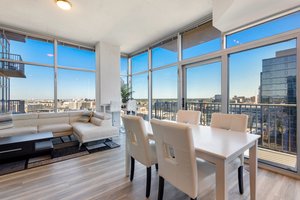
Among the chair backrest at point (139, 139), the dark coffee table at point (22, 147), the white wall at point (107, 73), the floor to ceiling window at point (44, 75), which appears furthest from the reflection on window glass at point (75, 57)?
the chair backrest at point (139, 139)

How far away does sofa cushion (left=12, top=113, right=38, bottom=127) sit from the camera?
11.5 feet

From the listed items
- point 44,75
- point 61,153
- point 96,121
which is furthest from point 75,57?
point 61,153

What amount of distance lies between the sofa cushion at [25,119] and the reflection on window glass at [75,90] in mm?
723

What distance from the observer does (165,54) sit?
4.34m

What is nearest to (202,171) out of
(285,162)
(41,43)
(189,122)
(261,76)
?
(189,122)

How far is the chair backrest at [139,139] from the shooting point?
1.66 metres

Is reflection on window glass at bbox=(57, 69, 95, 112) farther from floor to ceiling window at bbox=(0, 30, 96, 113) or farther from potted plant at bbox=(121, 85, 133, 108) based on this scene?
potted plant at bbox=(121, 85, 133, 108)

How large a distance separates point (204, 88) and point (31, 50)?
4574mm

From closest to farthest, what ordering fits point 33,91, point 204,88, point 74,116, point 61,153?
point 61,153
point 204,88
point 33,91
point 74,116

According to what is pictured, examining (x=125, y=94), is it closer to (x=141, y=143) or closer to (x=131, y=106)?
(x=131, y=106)

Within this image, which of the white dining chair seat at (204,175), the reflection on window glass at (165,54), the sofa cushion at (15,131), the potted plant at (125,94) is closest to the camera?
the white dining chair seat at (204,175)

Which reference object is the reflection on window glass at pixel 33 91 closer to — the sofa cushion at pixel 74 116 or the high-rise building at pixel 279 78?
the sofa cushion at pixel 74 116

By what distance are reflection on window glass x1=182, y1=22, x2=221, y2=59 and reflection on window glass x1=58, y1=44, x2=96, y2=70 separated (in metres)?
3.03

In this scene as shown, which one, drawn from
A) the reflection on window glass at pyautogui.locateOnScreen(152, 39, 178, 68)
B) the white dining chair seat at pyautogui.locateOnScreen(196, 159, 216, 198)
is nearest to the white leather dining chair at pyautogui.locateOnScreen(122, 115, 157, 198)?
the white dining chair seat at pyautogui.locateOnScreen(196, 159, 216, 198)
